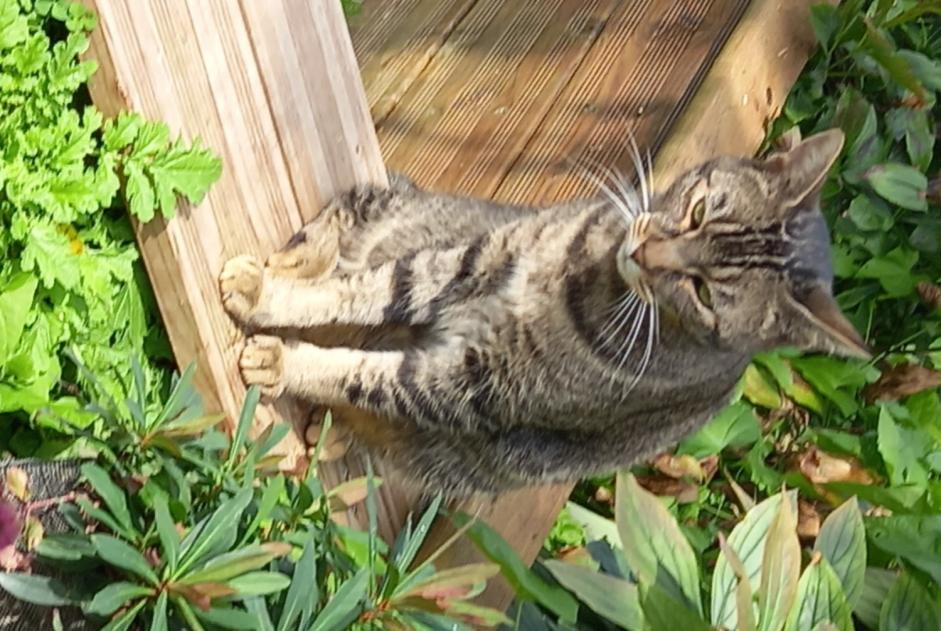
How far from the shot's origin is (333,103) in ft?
5.52

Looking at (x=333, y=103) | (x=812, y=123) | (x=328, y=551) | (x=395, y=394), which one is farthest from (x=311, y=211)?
(x=812, y=123)

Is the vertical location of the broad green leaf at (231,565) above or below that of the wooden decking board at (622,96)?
above

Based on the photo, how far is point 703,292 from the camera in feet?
5.58

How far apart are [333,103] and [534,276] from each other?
1.50 ft

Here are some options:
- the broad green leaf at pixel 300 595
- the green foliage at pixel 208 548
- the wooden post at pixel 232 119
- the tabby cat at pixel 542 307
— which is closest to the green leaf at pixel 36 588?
the green foliage at pixel 208 548

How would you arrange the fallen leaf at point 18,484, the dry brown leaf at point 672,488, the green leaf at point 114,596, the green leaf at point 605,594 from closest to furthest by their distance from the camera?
1. the green leaf at point 114,596
2. the fallen leaf at point 18,484
3. the green leaf at point 605,594
4. the dry brown leaf at point 672,488

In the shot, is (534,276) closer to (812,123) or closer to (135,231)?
(135,231)

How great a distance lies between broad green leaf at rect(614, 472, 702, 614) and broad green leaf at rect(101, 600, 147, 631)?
0.83m

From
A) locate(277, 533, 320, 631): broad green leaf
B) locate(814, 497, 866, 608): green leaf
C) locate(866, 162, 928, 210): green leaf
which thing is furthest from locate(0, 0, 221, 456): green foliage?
locate(866, 162, 928, 210): green leaf

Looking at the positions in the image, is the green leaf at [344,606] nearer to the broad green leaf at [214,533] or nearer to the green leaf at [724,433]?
the broad green leaf at [214,533]

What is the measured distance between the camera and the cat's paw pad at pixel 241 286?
4.88ft

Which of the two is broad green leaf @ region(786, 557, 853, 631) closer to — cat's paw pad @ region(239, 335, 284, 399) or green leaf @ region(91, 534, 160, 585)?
cat's paw pad @ region(239, 335, 284, 399)

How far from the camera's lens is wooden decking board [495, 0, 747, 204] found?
248 centimetres

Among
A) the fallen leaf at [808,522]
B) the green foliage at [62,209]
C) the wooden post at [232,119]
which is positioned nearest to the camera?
the green foliage at [62,209]
